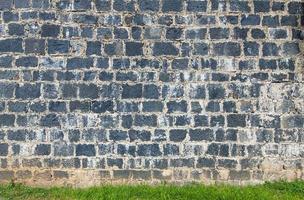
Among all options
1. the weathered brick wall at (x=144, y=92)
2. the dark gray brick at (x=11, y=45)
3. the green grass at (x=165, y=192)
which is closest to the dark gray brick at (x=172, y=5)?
the weathered brick wall at (x=144, y=92)

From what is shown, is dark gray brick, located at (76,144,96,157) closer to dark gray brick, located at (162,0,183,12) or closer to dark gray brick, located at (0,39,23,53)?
dark gray brick, located at (0,39,23,53)

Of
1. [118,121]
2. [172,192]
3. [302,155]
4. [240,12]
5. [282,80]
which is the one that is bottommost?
[172,192]

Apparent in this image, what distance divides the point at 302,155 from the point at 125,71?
2.98 metres

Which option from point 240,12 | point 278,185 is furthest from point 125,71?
point 278,185

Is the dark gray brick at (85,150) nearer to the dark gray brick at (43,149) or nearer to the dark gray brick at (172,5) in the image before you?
the dark gray brick at (43,149)

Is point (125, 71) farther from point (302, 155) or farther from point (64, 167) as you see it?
point (302, 155)

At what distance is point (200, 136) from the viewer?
7.38 meters

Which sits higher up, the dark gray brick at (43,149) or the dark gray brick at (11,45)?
the dark gray brick at (11,45)

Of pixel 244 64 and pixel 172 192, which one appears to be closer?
pixel 172 192

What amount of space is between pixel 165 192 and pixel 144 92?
1505 millimetres

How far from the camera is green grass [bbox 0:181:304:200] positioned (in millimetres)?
6801

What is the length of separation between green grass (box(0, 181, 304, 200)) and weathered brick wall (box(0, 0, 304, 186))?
0.21 meters

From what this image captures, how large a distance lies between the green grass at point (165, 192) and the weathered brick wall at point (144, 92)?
0.21 meters

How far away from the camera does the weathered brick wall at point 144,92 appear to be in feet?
24.0
